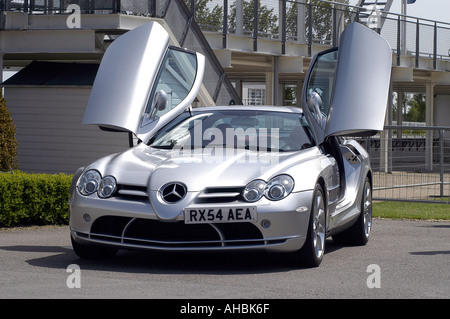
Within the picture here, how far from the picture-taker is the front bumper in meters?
7.83

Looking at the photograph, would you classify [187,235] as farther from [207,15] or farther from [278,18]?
[278,18]

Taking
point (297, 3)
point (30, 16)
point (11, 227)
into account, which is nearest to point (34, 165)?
point (30, 16)

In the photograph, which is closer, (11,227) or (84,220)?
(84,220)

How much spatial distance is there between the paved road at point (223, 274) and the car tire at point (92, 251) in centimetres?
8

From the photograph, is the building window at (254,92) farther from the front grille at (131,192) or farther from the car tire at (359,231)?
the front grille at (131,192)

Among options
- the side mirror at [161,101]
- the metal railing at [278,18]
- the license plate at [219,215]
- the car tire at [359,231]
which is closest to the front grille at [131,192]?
the license plate at [219,215]

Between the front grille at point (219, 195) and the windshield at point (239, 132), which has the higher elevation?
the windshield at point (239, 132)

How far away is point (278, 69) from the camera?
→ 26.6 metres

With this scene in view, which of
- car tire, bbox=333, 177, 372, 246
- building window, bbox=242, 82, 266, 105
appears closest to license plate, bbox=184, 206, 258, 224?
car tire, bbox=333, 177, 372, 246

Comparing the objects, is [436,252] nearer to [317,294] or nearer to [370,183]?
[370,183]

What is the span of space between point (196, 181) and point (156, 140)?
165 cm

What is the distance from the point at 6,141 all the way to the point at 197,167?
25.6ft

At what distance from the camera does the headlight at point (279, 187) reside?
25.9 ft

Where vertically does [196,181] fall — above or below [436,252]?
above
